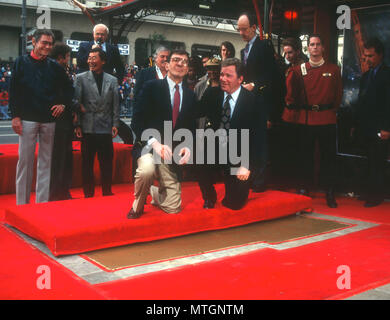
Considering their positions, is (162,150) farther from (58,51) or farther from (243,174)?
(58,51)

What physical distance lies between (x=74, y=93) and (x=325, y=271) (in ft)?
10.9

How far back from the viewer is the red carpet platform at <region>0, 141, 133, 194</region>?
615cm

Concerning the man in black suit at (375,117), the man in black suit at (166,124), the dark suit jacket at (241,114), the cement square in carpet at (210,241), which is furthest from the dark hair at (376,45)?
the man in black suit at (166,124)

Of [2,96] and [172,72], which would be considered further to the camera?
[2,96]

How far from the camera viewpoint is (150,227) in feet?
13.5

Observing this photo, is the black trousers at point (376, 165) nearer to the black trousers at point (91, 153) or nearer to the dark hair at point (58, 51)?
the black trousers at point (91, 153)

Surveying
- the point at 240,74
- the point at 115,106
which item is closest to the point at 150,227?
the point at 240,74

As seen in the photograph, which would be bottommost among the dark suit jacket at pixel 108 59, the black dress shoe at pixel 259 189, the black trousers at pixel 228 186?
the black dress shoe at pixel 259 189

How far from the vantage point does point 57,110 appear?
5020 millimetres

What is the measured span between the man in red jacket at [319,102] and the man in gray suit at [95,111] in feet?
6.90

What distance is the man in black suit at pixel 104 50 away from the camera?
6000mm

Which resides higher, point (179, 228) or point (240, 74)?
point (240, 74)
